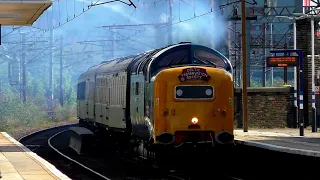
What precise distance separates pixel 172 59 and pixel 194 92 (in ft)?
4.34

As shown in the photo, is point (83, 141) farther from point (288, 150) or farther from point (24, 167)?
point (288, 150)

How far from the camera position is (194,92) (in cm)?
1720

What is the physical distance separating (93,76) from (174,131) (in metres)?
13.3

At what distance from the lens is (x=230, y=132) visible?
17.2 m

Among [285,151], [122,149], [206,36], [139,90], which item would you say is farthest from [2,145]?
[206,36]

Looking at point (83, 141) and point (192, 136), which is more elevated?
point (192, 136)

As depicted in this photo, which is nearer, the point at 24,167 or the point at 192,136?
the point at 192,136

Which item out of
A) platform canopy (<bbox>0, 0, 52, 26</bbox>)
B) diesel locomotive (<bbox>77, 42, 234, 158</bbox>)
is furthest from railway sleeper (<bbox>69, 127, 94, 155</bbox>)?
platform canopy (<bbox>0, 0, 52, 26</bbox>)

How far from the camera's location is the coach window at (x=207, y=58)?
18078 mm

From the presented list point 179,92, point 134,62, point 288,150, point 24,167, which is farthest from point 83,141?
point 288,150

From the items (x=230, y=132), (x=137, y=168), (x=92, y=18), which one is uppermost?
(x=92, y=18)

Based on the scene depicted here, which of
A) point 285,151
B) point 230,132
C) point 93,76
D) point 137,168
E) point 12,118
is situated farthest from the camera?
point 12,118

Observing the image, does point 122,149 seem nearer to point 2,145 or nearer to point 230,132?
point 2,145

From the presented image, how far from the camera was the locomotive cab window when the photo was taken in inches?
677
